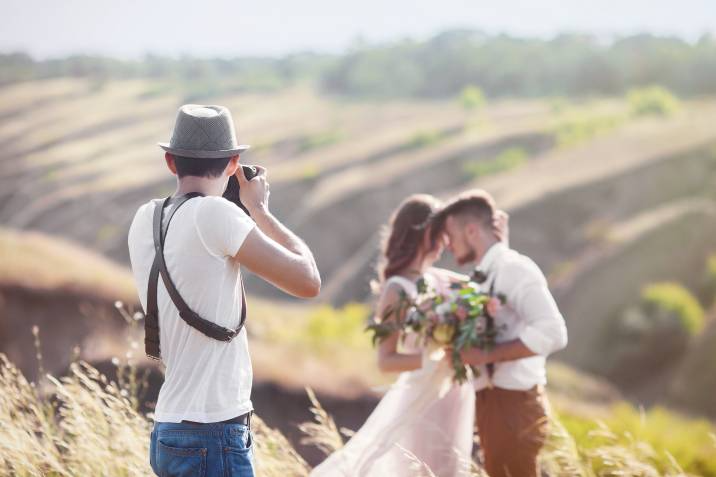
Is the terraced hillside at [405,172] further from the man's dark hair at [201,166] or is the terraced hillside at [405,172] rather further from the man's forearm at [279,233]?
the man's dark hair at [201,166]

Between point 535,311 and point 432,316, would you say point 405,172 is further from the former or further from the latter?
point 535,311

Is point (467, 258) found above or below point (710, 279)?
above

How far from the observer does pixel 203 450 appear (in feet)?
9.86

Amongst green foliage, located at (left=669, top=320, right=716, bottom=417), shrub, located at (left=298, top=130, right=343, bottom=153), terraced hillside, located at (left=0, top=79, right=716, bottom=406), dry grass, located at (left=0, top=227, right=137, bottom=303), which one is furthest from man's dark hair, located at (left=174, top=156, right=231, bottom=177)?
shrub, located at (left=298, top=130, right=343, bottom=153)

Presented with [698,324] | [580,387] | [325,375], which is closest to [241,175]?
[325,375]

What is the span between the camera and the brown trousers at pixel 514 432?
4.57 m

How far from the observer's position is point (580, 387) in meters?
19.8

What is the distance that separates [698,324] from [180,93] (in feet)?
262

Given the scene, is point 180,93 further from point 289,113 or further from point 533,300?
point 533,300

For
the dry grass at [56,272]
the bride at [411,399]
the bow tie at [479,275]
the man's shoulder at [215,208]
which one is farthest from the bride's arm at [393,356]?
the dry grass at [56,272]

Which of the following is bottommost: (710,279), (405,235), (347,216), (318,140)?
(347,216)

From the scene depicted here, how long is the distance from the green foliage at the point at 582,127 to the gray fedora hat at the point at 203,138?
54.6m

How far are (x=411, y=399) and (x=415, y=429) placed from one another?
0.63ft

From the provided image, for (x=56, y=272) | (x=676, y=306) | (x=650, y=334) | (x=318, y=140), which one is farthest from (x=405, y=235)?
(x=318, y=140)
